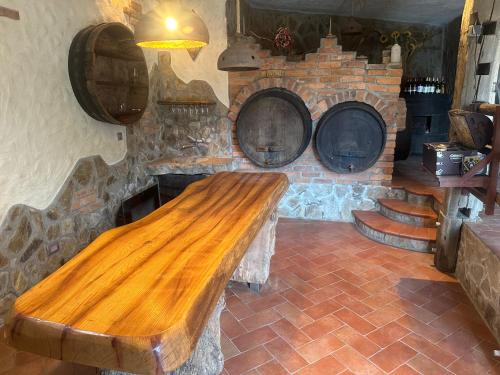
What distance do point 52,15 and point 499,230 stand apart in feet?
12.3

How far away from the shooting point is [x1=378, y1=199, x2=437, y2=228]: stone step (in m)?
3.86

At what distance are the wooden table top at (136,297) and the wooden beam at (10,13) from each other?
1.53m

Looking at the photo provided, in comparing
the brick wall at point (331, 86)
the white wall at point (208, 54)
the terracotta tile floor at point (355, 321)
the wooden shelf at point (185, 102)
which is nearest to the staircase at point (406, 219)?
the terracotta tile floor at point (355, 321)

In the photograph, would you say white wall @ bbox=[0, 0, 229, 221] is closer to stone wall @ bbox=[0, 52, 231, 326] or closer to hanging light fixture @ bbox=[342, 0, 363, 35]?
stone wall @ bbox=[0, 52, 231, 326]

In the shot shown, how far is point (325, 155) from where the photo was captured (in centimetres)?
434

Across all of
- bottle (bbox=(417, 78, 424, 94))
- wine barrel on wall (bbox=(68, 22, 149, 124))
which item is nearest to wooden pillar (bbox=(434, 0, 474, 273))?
wine barrel on wall (bbox=(68, 22, 149, 124))

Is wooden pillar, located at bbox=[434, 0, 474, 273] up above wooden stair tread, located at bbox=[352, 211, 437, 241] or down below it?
above

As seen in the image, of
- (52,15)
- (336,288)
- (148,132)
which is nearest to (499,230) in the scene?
(336,288)

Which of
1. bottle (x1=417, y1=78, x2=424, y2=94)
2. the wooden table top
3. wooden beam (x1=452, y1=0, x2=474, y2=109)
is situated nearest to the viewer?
the wooden table top

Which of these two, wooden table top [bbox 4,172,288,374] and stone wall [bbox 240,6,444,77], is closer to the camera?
wooden table top [bbox 4,172,288,374]

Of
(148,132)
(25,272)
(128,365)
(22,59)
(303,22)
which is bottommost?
(25,272)

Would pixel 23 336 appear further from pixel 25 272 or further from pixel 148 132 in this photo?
pixel 148 132

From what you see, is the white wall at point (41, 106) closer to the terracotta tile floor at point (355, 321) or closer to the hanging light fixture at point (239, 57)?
the hanging light fixture at point (239, 57)

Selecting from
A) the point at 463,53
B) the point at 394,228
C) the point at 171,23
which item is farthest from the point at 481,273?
the point at 171,23
